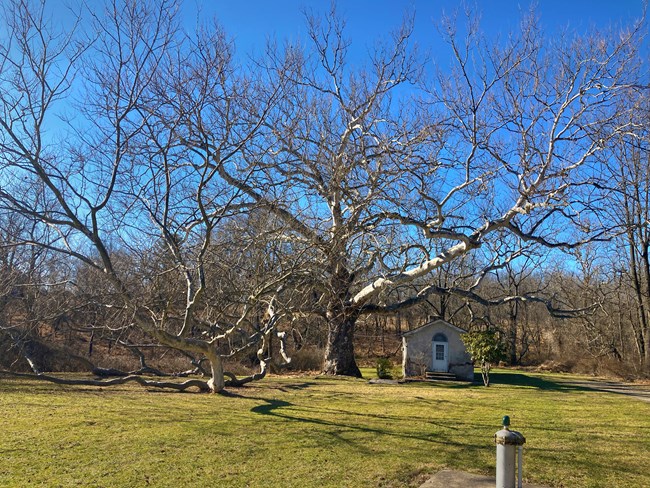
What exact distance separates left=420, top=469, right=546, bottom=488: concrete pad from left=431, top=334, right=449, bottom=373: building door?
19465 millimetres

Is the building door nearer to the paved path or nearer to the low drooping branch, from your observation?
the paved path

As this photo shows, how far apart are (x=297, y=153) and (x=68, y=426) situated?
277 inches

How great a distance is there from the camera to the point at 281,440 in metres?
7.20

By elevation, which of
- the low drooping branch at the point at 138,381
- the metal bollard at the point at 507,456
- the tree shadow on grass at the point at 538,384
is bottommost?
the tree shadow on grass at the point at 538,384

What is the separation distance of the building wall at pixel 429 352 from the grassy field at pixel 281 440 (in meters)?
12.3

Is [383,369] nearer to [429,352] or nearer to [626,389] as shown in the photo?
[429,352]

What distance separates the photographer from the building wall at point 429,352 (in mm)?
24203

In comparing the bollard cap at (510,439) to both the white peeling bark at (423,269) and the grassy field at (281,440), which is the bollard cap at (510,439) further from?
the white peeling bark at (423,269)

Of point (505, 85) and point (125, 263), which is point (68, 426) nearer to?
point (125, 263)

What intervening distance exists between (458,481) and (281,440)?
2618mm

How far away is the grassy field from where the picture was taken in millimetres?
5514

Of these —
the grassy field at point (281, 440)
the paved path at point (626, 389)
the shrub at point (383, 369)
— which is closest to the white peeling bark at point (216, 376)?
the grassy field at point (281, 440)

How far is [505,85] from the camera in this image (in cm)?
1327

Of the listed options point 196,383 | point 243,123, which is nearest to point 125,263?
point 196,383
